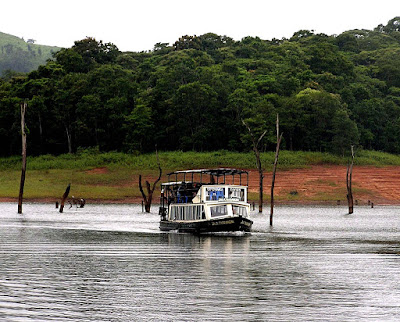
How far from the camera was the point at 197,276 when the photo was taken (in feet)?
104

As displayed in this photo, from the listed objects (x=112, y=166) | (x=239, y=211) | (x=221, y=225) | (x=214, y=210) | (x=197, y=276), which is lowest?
(x=221, y=225)

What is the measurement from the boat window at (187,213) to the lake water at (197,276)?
189 centimetres

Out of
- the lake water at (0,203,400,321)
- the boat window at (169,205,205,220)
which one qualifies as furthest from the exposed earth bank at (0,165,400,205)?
the lake water at (0,203,400,321)

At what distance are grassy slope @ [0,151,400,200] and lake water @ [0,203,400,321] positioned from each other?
189 ft

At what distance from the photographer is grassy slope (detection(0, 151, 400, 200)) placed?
117750 millimetres

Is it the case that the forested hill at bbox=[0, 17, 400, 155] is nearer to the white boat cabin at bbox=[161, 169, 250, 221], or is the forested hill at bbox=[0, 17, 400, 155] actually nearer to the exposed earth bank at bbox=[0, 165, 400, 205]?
the exposed earth bank at bbox=[0, 165, 400, 205]

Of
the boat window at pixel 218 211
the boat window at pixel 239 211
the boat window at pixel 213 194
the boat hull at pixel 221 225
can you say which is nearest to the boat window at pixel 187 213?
the boat hull at pixel 221 225

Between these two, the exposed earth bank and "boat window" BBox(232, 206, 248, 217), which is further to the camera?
the exposed earth bank

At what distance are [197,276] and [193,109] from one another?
112743 millimetres

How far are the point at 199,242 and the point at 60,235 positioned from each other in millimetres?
11653

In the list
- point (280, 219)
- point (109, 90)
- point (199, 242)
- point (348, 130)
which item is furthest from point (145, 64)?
point (199, 242)

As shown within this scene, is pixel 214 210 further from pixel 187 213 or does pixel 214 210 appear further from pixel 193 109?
pixel 193 109

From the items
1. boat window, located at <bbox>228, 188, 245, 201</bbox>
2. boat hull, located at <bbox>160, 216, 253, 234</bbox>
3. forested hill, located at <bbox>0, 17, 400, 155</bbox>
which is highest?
forested hill, located at <bbox>0, 17, 400, 155</bbox>

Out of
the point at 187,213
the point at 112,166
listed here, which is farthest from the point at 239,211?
the point at 112,166
